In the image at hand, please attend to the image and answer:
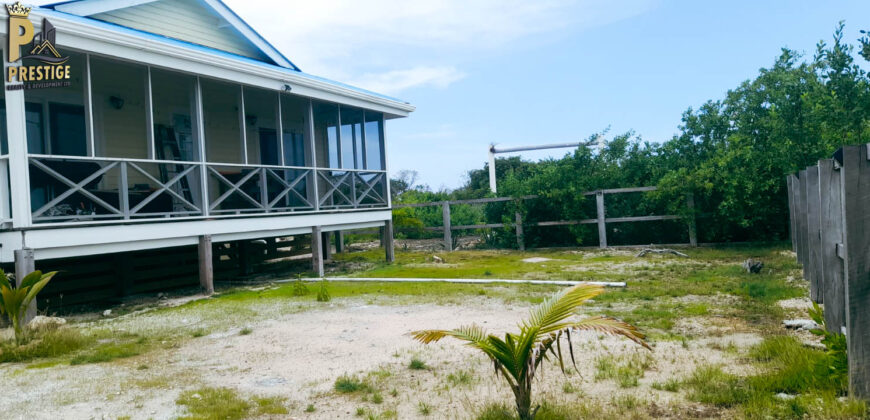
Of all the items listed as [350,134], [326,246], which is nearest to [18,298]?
[350,134]

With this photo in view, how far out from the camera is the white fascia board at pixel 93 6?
940cm

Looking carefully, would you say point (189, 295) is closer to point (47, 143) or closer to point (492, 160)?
point (47, 143)

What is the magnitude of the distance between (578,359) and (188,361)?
344cm

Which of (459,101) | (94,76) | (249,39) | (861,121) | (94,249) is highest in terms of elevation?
(459,101)

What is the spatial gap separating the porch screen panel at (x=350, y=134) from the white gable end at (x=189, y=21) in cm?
171

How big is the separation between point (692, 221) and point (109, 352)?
11.9m

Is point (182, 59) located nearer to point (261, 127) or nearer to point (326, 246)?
point (261, 127)

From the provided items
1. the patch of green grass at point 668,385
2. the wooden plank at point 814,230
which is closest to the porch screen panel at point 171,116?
the patch of green grass at point 668,385

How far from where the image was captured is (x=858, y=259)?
326cm

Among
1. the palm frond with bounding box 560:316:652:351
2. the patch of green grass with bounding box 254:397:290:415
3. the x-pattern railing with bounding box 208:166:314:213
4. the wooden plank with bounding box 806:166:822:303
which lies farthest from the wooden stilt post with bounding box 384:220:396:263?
the palm frond with bounding box 560:316:652:351

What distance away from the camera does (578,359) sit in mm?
4836

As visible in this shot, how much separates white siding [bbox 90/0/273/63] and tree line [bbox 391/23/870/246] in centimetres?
717

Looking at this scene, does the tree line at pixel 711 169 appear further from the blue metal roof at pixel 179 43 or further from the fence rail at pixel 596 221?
the blue metal roof at pixel 179 43

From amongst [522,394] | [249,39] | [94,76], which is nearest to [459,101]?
[249,39]
